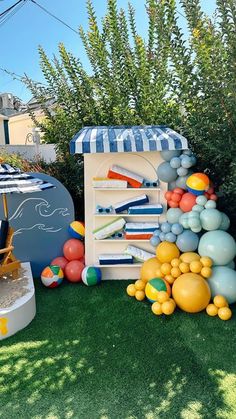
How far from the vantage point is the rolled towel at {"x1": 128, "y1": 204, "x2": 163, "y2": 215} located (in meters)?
5.41

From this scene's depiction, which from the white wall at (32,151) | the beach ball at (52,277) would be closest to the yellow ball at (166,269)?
the beach ball at (52,277)

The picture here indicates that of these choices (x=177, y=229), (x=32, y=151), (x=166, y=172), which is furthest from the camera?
(x=32, y=151)

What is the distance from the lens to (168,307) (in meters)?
4.36

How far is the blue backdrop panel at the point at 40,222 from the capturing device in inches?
230

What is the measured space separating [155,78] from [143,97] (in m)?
0.47

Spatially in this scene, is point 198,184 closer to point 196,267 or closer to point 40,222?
point 196,267

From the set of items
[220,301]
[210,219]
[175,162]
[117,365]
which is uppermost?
[175,162]

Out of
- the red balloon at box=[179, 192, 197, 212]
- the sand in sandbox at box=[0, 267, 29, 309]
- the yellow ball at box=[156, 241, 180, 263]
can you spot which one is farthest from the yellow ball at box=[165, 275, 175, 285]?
the sand in sandbox at box=[0, 267, 29, 309]

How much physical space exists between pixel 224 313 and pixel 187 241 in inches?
48.1

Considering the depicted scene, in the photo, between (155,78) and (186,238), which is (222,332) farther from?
(155,78)

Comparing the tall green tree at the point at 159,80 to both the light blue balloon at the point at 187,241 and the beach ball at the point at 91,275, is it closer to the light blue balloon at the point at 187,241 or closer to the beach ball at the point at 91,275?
the light blue balloon at the point at 187,241

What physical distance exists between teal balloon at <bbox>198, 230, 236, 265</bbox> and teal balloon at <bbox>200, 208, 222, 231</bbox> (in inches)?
5.4

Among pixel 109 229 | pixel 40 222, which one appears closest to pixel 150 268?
→ pixel 109 229

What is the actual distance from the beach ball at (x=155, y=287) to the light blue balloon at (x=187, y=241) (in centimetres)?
67
